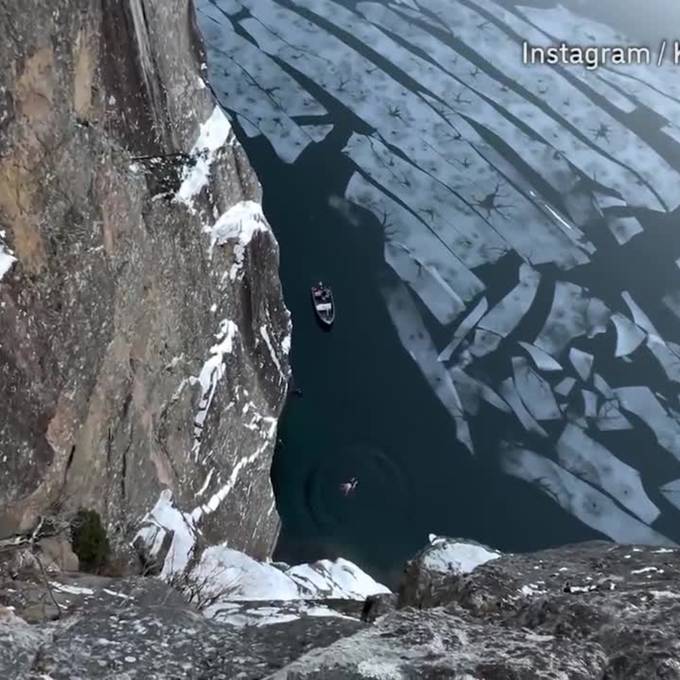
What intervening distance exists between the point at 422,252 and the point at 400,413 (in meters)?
4.39

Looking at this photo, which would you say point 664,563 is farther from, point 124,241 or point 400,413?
point 400,413

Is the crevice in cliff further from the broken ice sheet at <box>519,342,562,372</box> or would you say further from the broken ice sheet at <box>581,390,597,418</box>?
the broken ice sheet at <box>581,390,597,418</box>

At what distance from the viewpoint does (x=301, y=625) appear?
16.4 ft

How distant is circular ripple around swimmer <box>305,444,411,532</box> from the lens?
15766 mm

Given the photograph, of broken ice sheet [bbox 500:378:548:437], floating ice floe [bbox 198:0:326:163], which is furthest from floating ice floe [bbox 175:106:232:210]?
floating ice floe [bbox 198:0:326:163]

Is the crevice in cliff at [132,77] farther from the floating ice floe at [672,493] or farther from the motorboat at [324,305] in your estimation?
the floating ice floe at [672,493]

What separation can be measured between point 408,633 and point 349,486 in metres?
11.9

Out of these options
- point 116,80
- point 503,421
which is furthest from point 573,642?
point 503,421

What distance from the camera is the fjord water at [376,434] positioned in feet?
52.0

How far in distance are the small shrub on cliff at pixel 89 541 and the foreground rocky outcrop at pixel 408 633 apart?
5.42 feet

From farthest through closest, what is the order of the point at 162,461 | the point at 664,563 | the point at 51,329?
the point at 162,461 < the point at 51,329 < the point at 664,563

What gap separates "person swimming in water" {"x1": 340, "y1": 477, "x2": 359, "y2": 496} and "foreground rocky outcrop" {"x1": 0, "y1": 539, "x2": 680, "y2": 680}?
10319mm

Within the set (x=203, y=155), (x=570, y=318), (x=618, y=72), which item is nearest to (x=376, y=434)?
(x=570, y=318)

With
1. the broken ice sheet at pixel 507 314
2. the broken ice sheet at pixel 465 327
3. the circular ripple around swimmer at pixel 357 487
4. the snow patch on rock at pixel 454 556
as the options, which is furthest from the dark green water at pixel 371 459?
the snow patch on rock at pixel 454 556
